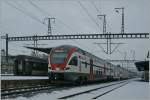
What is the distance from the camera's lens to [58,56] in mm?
24016

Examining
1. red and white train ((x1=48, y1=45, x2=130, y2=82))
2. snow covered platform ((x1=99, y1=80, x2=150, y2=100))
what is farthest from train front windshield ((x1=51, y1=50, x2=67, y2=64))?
snow covered platform ((x1=99, y1=80, x2=150, y2=100))

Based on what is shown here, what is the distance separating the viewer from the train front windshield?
23.7 meters

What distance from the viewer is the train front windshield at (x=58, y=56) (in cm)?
2373

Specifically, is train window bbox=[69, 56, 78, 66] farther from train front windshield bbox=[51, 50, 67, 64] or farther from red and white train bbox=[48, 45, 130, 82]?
train front windshield bbox=[51, 50, 67, 64]

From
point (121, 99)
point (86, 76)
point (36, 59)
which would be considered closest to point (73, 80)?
point (86, 76)

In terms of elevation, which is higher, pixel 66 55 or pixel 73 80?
pixel 66 55

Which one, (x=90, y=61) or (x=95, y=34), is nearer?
(x=90, y=61)

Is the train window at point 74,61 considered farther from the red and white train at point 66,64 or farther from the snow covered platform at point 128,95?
the snow covered platform at point 128,95

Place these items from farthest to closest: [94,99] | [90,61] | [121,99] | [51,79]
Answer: [90,61] < [51,79] < [121,99] < [94,99]

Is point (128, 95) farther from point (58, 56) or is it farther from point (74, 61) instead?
point (58, 56)

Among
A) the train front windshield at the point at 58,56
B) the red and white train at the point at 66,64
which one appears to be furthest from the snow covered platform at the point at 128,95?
the train front windshield at the point at 58,56

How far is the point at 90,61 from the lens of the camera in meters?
29.9

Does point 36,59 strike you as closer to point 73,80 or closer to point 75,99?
point 73,80

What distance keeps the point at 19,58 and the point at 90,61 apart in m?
12.7
